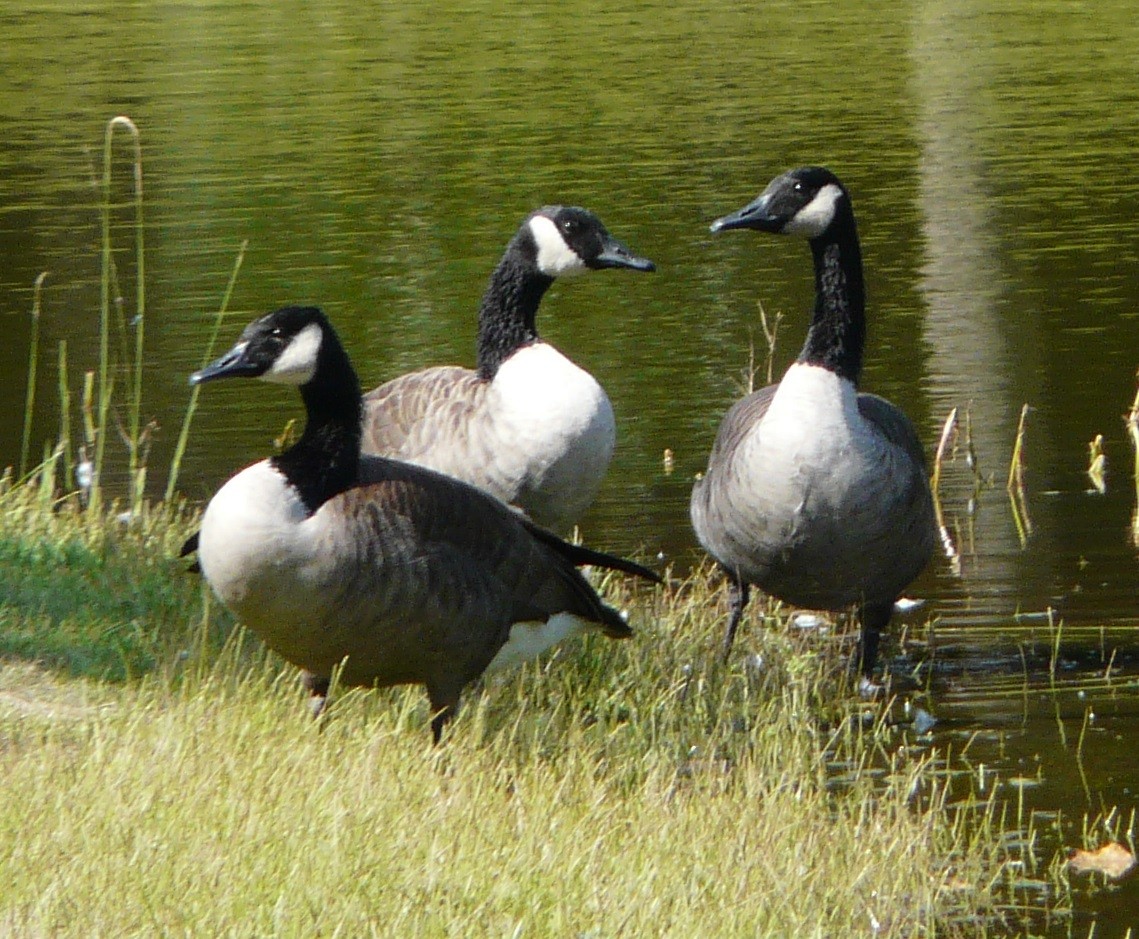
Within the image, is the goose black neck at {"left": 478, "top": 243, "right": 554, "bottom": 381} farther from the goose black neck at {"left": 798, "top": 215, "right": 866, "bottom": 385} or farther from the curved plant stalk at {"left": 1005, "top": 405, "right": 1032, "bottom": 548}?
the curved plant stalk at {"left": 1005, "top": 405, "right": 1032, "bottom": 548}

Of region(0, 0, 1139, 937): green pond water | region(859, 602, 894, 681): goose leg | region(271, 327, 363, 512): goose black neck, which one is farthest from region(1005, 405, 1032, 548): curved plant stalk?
region(271, 327, 363, 512): goose black neck

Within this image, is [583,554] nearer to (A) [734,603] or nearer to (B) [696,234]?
(A) [734,603]

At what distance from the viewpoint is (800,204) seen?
8.62m

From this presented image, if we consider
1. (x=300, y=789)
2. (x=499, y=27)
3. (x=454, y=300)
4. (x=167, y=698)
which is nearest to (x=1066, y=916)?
(x=300, y=789)

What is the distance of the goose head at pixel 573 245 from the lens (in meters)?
8.91

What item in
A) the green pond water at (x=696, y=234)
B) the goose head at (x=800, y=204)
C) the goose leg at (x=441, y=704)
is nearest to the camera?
the goose leg at (x=441, y=704)

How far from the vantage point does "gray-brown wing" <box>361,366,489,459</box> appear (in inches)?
340

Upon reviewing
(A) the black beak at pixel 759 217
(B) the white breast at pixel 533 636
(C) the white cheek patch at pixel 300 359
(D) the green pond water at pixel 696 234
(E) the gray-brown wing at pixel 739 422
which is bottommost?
(D) the green pond water at pixel 696 234

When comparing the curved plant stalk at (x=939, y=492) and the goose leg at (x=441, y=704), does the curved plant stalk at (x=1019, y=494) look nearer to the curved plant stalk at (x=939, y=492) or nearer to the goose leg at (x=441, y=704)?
the curved plant stalk at (x=939, y=492)

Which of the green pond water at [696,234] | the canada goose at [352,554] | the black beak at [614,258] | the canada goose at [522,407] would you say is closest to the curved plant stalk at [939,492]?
the green pond water at [696,234]

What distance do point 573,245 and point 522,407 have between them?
99 cm

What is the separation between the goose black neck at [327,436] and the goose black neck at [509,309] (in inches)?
92.4

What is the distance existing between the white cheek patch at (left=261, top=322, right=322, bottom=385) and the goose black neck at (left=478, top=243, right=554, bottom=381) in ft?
8.10

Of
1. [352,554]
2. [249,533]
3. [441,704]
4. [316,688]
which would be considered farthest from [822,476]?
[249,533]
